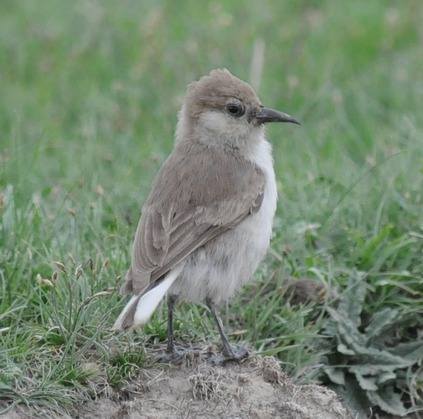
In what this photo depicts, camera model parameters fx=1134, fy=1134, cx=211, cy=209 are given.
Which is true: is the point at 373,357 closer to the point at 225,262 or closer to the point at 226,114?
the point at 225,262

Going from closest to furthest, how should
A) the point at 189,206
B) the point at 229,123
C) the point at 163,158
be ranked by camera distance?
1. the point at 189,206
2. the point at 229,123
3. the point at 163,158

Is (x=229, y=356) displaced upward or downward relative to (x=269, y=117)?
downward

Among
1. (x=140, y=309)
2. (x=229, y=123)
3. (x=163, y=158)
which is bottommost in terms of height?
(x=163, y=158)

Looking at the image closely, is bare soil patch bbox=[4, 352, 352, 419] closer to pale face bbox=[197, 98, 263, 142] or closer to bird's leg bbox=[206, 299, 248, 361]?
bird's leg bbox=[206, 299, 248, 361]

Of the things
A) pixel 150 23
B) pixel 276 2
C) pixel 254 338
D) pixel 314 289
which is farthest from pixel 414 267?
pixel 276 2

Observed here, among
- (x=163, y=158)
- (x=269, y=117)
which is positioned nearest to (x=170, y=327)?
(x=269, y=117)

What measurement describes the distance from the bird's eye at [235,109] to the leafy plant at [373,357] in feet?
3.61

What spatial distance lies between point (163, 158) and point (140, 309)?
3.05m

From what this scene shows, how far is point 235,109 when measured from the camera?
19.8ft

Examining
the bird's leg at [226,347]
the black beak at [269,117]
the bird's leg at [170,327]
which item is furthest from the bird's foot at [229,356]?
the black beak at [269,117]

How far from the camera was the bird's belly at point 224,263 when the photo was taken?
17.8 ft

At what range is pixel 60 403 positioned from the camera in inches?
197

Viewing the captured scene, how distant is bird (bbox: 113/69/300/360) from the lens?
209 inches

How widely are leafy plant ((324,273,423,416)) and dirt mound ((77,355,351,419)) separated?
550 millimetres
